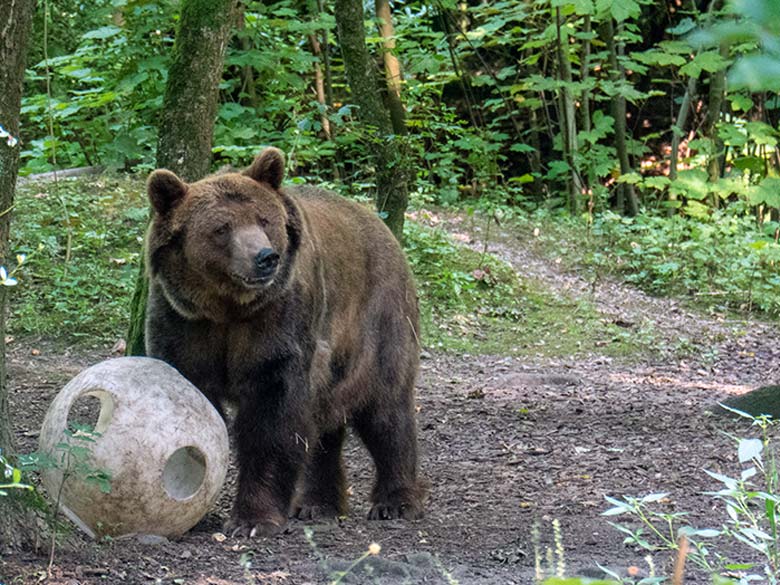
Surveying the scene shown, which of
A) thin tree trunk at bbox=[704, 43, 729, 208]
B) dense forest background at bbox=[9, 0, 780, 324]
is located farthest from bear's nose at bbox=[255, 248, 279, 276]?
thin tree trunk at bbox=[704, 43, 729, 208]

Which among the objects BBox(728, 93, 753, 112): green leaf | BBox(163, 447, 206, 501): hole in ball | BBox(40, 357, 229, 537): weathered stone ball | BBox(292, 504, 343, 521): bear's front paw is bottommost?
BBox(292, 504, 343, 521): bear's front paw

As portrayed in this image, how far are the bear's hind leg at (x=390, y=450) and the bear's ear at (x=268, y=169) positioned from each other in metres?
1.42

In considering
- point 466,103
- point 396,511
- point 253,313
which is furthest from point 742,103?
point 253,313

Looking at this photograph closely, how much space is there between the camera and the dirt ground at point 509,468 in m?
4.11

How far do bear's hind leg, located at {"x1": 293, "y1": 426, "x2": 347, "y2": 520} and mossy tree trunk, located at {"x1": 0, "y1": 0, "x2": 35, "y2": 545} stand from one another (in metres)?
1.91

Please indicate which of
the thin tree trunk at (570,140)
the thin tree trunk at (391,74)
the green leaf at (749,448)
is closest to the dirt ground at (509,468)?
the green leaf at (749,448)

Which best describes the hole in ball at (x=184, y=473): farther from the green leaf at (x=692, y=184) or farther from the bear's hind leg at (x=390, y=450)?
the green leaf at (x=692, y=184)

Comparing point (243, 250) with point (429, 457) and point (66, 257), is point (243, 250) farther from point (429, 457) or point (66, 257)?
point (66, 257)

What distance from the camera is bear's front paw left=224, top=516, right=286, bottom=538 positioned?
4781 millimetres

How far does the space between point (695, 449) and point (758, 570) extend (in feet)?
7.44

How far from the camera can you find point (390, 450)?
5.80 meters

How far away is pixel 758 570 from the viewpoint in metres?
4.09

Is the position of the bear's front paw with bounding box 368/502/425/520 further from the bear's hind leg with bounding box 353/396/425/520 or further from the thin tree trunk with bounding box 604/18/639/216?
the thin tree trunk with bounding box 604/18/639/216

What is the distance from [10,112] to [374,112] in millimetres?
5332
